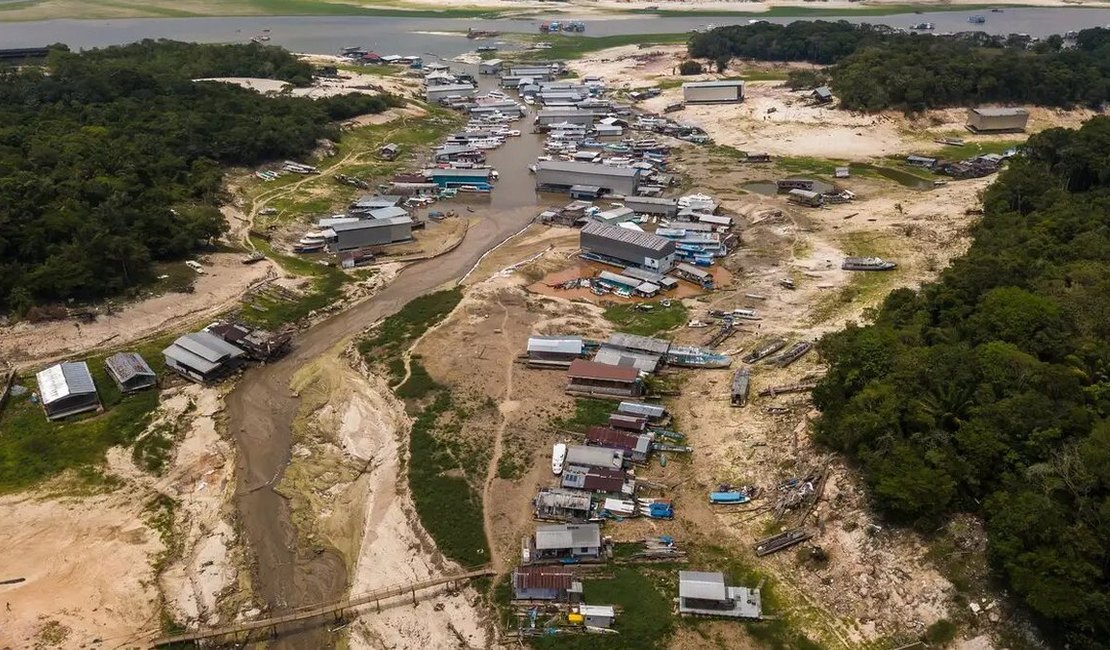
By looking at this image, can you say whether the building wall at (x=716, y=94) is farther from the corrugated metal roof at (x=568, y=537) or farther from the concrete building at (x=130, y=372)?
the corrugated metal roof at (x=568, y=537)

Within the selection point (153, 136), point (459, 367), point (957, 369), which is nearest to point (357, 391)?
point (459, 367)

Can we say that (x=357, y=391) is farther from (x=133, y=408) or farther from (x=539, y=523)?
(x=539, y=523)

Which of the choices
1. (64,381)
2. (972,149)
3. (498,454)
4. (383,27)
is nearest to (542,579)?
(498,454)

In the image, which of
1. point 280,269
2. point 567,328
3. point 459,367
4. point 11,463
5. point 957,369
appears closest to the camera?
point 957,369

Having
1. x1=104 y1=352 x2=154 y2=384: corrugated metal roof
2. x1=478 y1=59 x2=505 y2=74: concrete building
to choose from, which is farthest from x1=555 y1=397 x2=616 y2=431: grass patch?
x1=478 y1=59 x2=505 y2=74: concrete building

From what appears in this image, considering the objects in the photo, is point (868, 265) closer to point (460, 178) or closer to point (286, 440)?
point (286, 440)

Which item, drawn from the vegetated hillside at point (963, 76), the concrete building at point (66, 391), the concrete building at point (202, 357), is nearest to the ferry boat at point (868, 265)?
the concrete building at point (202, 357)
